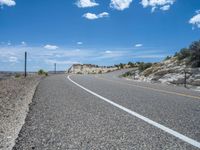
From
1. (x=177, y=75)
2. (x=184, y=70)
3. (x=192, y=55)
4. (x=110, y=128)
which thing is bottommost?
(x=110, y=128)

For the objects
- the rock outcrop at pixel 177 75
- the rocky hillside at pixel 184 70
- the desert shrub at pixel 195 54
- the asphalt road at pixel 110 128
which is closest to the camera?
the asphalt road at pixel 110 128

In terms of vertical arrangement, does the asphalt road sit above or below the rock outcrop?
below

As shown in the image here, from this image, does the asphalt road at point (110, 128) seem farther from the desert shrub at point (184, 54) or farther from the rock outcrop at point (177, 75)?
the desert shrub at point (184, 54)

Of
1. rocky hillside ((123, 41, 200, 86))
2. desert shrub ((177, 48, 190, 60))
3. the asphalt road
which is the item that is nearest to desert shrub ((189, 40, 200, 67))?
rocky hillside ((123, 41, 200, 86))

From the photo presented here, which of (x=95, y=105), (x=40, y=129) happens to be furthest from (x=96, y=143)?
(x=95, y=105)

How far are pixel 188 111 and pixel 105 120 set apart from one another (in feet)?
8.17

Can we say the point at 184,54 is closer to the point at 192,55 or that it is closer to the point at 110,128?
the point at 192,55

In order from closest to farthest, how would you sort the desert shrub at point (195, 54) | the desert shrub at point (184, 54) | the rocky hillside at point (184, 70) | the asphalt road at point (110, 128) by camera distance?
1. the asphalt road at point (110, 128)
2. the rocky hillside at point (184, 70)
3. the desert shrub at point (195, 54)
4. the desert shrub at point (184, 54)

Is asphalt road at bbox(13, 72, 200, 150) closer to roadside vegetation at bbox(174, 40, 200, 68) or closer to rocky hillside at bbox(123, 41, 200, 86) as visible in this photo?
rocky hillside at bbox(123, 41, 200, 86)

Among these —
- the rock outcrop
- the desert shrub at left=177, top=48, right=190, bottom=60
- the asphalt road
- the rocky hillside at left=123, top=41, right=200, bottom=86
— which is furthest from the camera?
the desert shrub at left=177, top=48, right=190, bottom=60

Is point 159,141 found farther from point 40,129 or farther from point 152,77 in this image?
point 152,77

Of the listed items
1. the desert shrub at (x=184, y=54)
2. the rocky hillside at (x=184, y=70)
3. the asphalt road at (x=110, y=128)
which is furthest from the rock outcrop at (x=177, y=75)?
the asphalt road at (x=110, y=128)

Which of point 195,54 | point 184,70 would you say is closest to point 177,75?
point 184,70

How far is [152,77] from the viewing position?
3045cm
